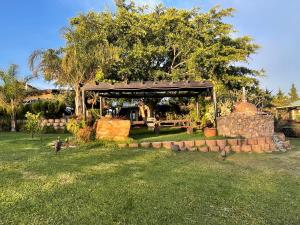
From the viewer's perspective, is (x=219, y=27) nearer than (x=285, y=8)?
No

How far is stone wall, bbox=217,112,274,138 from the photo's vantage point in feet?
41.1

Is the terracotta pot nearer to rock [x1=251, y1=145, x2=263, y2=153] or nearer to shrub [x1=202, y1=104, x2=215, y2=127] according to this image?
shrub [x1=202, y1=104, x2=215, y2=127]

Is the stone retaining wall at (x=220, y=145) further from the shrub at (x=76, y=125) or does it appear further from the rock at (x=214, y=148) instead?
the shrub at (x=76, y=125)

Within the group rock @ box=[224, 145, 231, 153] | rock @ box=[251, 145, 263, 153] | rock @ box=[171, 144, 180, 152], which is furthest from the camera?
rock @ box=[251, 145, 263, 153]

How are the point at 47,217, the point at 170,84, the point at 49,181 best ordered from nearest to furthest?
1. the point at 47,217
2. the point at 49,181
3. the point at 170,84

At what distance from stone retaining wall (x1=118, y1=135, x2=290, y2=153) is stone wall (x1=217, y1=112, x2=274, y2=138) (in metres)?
0.67

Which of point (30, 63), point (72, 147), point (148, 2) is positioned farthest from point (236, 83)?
point (72, 147)

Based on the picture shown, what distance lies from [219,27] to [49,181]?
20.2 metres

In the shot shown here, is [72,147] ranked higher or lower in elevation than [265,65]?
lower

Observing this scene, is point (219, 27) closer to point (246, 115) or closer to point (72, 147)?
point (246, 115)

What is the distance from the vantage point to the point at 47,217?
4344 millimetres

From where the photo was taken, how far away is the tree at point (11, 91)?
67.4 feet

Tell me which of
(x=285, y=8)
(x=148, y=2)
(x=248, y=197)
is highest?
(x=148, y=2)

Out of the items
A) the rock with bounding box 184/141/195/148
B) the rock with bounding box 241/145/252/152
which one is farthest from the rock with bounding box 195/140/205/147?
the rock with bounding box 241/145/252/152
